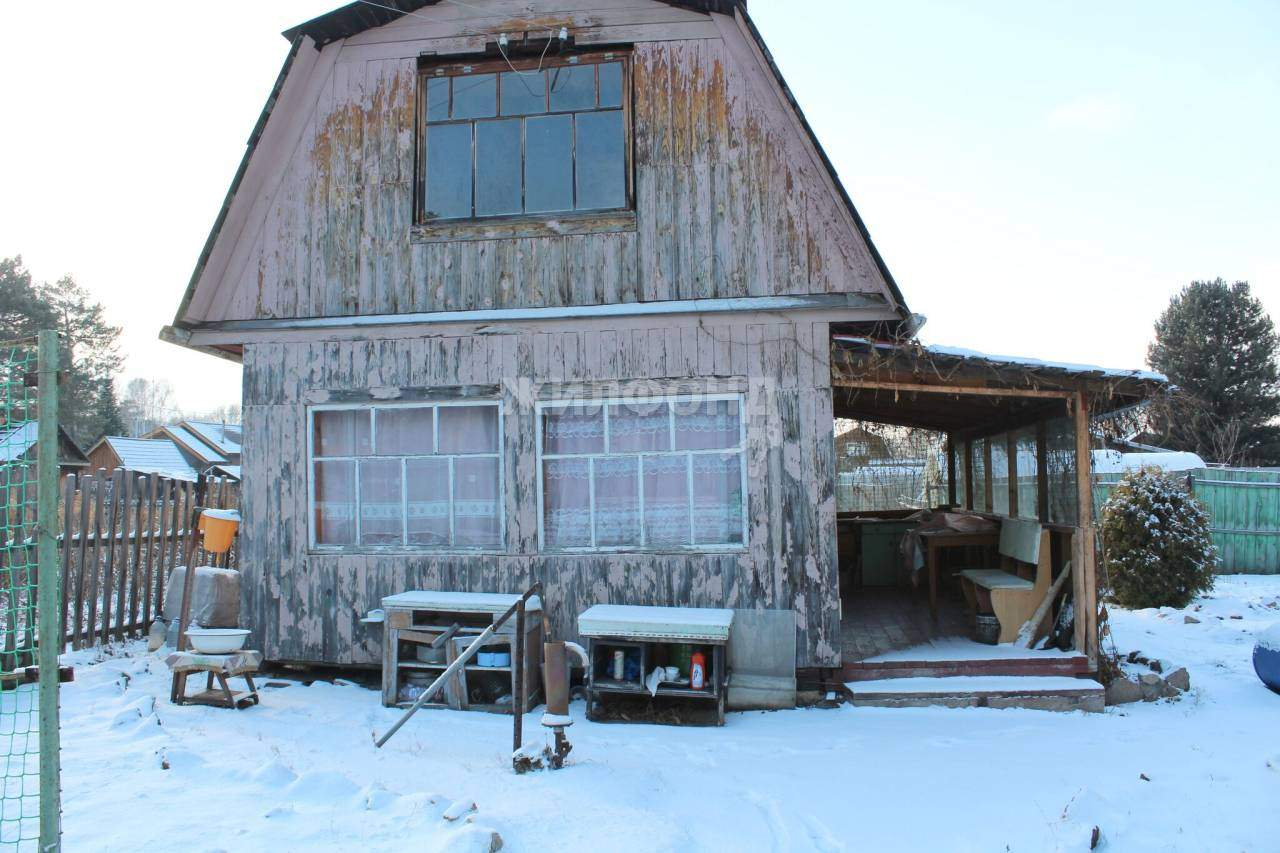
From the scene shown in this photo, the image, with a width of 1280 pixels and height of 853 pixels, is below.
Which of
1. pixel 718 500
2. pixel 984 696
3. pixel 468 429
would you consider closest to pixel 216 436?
pixel 468 429

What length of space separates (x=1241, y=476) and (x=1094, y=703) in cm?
1290

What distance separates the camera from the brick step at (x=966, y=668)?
6965 millimetres

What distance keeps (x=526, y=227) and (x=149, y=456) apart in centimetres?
2717

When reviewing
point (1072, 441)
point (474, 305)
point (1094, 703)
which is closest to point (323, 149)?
point (474, 305)

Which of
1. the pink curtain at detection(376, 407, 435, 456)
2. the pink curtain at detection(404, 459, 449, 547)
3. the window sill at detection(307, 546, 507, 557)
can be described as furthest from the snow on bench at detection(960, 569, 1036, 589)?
→ the pink curtain at detection(376, 407, 435, 456)

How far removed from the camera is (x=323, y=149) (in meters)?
7.64

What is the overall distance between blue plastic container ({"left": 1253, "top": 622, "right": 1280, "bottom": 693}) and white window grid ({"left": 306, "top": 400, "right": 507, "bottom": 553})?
6565 millimetres

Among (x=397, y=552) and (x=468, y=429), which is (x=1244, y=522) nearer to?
(x=468, y=429)

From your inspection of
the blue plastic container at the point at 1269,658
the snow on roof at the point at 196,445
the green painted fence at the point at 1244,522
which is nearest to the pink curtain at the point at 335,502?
the blue plastic container at the point at 1269,658

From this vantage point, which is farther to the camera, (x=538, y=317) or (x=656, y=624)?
(x=538, y=317)

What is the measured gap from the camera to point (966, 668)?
7020 mm

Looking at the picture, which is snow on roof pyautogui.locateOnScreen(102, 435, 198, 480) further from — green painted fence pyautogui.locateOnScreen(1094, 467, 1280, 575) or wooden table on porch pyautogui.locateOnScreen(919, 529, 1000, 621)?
green painted fence pyautogui.locateOnScreen(1094, 467, 1280, 575)

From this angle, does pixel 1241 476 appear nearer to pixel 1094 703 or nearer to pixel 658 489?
pixel 1094 703

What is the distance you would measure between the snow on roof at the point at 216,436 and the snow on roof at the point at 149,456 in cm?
390
